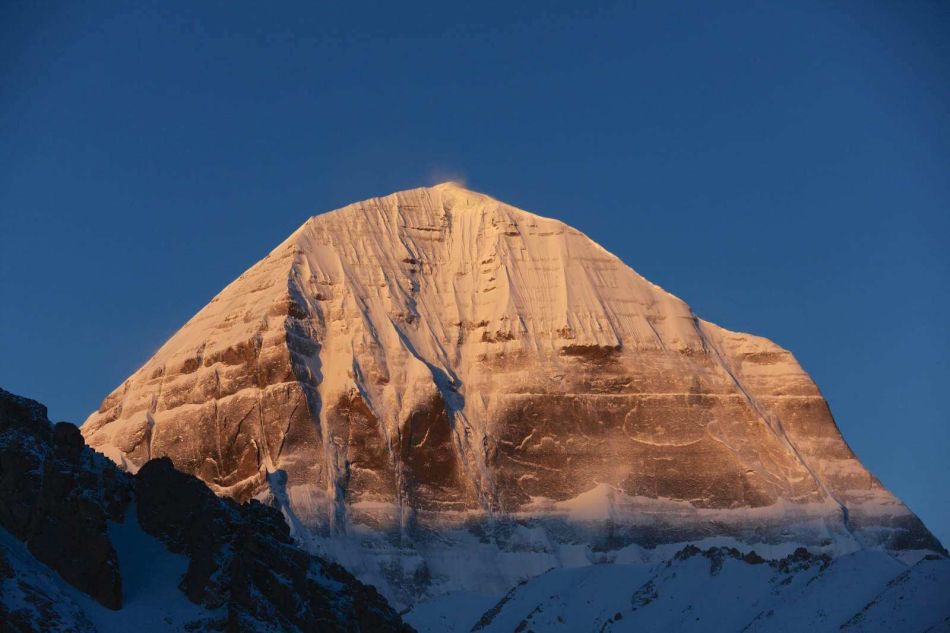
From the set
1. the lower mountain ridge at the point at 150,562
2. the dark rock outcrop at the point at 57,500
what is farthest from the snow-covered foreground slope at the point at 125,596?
the dark rock outcrop at the point at 57,500

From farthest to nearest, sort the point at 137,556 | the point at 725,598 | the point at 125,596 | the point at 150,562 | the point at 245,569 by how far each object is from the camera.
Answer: the point at 725,598, the point at 137,556, the point at 150,562, the point at 245,569, the point at 125,596

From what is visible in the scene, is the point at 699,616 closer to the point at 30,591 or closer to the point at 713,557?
the point at 713,557

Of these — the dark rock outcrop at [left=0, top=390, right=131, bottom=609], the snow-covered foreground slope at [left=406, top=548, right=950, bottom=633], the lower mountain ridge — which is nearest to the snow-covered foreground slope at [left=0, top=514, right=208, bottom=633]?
the lower mountain ridge

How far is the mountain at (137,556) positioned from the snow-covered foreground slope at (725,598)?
117ft

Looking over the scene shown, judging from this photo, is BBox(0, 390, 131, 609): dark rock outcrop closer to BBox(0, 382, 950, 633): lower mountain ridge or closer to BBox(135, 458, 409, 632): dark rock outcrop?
BBox(0, 382, 950, 633): lower mountain ridge

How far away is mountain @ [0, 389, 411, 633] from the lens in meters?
102

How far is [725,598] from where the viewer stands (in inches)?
6024

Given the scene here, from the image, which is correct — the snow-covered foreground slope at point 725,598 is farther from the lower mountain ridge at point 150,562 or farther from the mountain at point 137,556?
the mountain at point 137,556

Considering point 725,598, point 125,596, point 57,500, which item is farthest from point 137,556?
point 725,598

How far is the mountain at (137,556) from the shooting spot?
335 ft

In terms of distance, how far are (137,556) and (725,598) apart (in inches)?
2211

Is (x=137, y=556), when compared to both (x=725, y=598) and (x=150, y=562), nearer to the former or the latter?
(x=150, y=562)

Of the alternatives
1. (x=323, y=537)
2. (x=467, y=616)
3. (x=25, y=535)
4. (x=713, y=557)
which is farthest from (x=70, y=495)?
(x=323, y=537)

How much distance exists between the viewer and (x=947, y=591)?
13412cm
